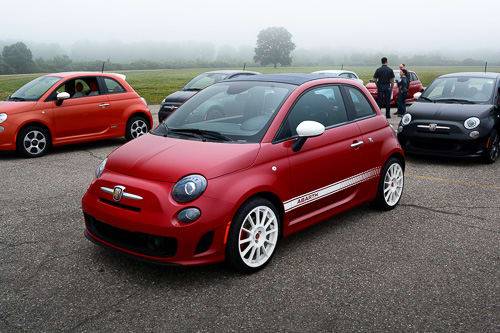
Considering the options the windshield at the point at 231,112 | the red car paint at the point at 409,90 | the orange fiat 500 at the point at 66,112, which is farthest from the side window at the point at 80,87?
the red car paint at the point at 409,90

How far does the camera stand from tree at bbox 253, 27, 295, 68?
438 feet

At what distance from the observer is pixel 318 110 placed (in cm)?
525

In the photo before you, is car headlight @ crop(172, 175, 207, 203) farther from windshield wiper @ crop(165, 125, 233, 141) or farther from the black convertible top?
the black convertible top

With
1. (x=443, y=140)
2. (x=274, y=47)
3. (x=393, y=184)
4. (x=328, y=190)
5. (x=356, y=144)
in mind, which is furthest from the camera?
(x=274, y=47)

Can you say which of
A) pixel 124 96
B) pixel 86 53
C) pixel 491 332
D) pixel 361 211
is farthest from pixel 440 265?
pixel 86 53

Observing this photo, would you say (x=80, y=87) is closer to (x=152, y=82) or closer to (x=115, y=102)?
(x=115, y=102)

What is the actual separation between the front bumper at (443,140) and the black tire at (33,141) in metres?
6.72

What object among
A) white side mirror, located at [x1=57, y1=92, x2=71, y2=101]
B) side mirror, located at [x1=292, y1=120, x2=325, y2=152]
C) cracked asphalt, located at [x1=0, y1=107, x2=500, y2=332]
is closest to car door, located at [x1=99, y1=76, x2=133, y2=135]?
white side mirror, located at [x1=57, y1=92, x2=71, y2=101]

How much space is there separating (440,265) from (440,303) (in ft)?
2.58

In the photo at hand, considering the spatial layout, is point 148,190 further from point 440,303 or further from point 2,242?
point 440,303

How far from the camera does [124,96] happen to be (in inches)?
439

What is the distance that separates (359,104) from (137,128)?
6720mm

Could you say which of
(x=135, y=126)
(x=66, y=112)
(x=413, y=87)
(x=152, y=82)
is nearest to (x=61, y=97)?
(x=66, y=112)

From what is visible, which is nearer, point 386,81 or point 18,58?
point 386,81
